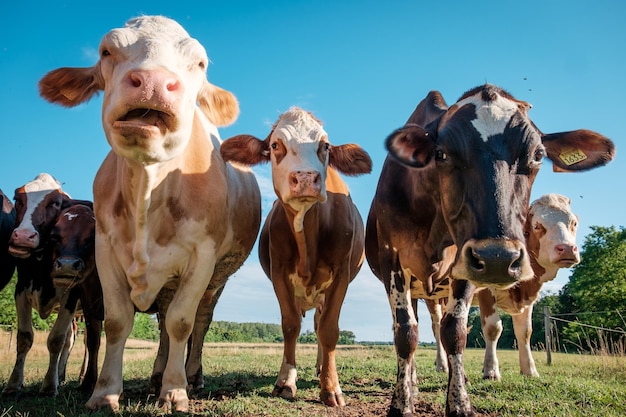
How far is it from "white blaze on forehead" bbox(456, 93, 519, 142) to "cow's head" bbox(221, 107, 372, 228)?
6.24 ft

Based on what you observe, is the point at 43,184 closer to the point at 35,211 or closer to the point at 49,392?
the point at 35,211

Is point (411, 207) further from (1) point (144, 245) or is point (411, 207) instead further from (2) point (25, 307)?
(2) point (25, 307)

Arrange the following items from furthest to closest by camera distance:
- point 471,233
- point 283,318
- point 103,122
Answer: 1. point 283,318
2. point 103,122
3. point 471,233

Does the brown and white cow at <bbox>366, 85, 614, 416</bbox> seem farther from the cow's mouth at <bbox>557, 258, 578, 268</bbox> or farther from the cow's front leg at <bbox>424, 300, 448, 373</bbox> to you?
the cow's front leg at <bbox>424, 300, 448, 373</bbox>

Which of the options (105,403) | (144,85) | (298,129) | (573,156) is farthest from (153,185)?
(573,156)

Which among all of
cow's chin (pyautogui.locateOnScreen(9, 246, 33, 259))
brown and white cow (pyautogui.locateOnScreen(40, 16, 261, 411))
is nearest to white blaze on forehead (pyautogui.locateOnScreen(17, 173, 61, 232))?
cow's chin (pyautogui.locateOnScreen(9, 246, 33, 259))

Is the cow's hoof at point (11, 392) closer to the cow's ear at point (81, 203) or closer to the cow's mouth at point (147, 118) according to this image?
the cow's ear at point (81, 203)

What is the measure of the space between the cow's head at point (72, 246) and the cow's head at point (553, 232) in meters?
7.40

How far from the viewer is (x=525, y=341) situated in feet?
29.3


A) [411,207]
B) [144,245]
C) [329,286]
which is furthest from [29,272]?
A: [411,207]

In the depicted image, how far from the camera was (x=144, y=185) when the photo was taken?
469 centimetres

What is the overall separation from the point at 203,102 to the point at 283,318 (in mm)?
2763

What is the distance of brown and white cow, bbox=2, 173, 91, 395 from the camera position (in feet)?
21.0

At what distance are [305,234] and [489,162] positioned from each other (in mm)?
2884
